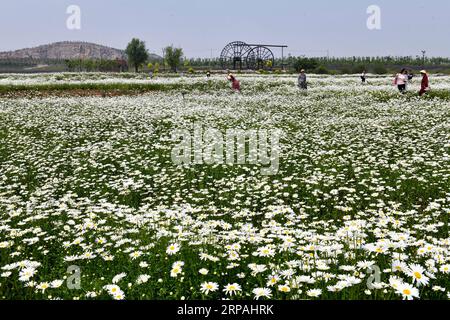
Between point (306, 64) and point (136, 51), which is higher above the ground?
point (136, 51)

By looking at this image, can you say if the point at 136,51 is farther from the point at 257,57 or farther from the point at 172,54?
the point at 257,57

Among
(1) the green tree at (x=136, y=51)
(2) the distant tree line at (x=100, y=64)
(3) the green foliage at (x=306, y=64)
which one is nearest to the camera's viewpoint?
(3) the green foliage at (x=306, y=64)

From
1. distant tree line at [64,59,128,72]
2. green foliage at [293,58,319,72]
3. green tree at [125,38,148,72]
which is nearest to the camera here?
green foliage at [293,58,319,72]

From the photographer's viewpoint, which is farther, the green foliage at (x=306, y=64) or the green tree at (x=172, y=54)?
the green tree at (x=172, y=54)

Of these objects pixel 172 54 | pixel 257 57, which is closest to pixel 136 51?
pixel 172 54

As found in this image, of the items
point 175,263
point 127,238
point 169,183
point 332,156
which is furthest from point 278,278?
point 332,156

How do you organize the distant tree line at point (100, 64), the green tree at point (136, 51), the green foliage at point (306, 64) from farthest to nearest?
the distant tree line at point (100, 64) → the green tree at point (136, 51) → the green foliage at point (306, 64)

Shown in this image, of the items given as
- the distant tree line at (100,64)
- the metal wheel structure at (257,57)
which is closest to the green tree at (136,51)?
the distant tree line at (100,64)

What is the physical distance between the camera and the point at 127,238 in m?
5.74

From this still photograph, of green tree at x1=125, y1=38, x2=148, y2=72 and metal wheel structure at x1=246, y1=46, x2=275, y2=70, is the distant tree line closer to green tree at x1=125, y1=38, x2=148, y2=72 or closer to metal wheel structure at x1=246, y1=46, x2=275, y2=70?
green tree at x1=125, y1=38, x2=148, y2=72

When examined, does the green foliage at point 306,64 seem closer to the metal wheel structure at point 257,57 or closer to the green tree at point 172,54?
the metal wheel structure at point 257,57

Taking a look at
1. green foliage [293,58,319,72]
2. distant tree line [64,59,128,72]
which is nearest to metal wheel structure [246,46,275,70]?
green foliage [293,58,319,72]
